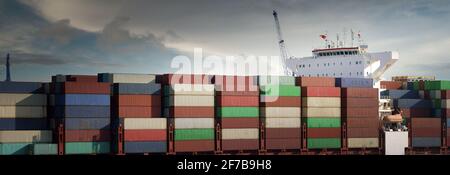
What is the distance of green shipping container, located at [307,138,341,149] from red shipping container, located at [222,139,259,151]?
510cm

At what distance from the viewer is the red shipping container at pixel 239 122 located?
51.4 metres

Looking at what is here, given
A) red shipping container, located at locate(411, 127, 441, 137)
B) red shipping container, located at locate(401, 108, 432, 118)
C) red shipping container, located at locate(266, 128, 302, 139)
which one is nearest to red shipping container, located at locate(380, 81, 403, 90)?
red shipping container, located at locate(401, 108, 432, 118)

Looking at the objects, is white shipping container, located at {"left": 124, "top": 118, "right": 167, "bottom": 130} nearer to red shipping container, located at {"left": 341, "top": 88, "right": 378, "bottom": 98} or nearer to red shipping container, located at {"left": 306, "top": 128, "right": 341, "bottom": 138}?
red shipping container, located at {"left": 306, "top": 128, "right": 341, "bottom": 138}

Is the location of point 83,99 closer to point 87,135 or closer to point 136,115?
point 87,135

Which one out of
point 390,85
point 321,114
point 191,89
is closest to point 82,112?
point 191,89

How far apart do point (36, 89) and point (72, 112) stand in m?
4.61

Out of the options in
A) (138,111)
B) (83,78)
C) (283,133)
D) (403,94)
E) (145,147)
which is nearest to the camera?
(145,147)

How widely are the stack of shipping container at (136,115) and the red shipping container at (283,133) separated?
9.27 meters

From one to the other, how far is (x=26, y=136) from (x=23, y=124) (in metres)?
2.19

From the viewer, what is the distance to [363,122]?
2242 inches

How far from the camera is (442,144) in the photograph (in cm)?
6031

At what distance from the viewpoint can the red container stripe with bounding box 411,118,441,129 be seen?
59938mm

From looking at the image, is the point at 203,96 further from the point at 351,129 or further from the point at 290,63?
the point at 290,63

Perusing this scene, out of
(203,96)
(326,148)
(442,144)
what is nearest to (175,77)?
(203,96)
